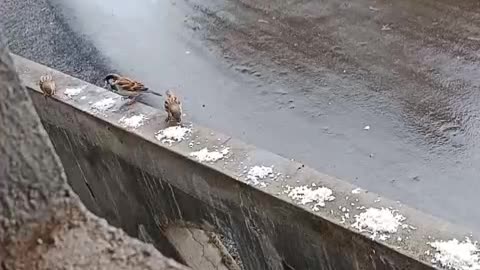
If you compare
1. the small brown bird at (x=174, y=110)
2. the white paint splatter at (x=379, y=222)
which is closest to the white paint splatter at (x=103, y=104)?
the small brown bird at (x=174, y=110)

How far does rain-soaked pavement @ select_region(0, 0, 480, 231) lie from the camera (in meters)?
7.87

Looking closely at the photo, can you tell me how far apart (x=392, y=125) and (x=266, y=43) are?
8.76ft

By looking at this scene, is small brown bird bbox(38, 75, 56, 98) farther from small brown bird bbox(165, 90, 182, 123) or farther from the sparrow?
small brown bird bbox(165, 90, 182, 123)

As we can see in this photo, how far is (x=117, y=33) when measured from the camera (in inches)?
451

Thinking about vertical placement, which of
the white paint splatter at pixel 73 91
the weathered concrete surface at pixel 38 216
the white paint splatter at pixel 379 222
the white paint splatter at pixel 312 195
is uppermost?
the weathered concrete surface at pixel 38 216

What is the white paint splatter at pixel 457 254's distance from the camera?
3732 mm

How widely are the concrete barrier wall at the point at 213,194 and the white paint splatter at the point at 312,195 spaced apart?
3 centimetres

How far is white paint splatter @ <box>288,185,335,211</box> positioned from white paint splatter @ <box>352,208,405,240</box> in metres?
0.23

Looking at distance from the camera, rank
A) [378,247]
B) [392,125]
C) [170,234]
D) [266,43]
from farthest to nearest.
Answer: [266,43] < [392,125] < [170,234] < [378,247]

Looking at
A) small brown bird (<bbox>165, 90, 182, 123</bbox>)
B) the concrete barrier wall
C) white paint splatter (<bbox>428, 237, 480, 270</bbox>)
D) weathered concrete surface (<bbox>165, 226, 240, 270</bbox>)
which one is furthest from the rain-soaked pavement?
white paint splatter (<bbox>428, 237, 480, 270</bbox>)

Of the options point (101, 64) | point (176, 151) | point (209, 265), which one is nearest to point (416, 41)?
point (101, 64)

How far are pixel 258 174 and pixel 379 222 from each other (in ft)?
2.78

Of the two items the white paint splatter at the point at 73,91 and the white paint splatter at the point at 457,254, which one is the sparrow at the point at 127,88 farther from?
the white paint splatter at the point at 457,254

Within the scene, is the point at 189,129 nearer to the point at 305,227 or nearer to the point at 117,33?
the point at 305,227
